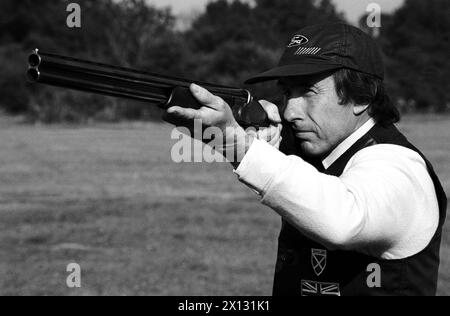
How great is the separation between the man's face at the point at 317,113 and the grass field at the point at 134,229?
6.12 meters

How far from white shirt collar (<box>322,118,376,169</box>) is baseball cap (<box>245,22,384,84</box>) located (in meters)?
0.19

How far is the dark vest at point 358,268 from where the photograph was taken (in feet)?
9.53

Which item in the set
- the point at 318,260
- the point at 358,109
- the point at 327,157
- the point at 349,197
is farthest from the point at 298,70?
the point at 318,260

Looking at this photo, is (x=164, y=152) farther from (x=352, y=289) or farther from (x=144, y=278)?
(x=352, y=289)

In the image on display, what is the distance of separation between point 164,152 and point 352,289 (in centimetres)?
2609

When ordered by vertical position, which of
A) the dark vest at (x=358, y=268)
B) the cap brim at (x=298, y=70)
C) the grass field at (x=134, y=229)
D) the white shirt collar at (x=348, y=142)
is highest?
the cap brim at (x=298, y=70)

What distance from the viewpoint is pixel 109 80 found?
2.62 m

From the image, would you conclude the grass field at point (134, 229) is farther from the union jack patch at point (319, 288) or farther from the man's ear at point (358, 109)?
the man's ear at point (358, 109)

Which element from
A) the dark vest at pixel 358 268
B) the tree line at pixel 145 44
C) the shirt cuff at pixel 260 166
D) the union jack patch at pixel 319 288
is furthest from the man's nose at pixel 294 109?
the tree line at pixel 145 44

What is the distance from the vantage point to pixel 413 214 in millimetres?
2756

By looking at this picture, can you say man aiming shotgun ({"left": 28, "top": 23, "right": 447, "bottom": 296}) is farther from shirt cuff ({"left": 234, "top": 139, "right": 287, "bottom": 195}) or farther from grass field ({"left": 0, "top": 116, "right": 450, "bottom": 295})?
grass field ({"left": 0, "top": 116, "right": 450, "bottom": 295})

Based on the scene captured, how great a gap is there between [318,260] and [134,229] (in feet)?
34.0
